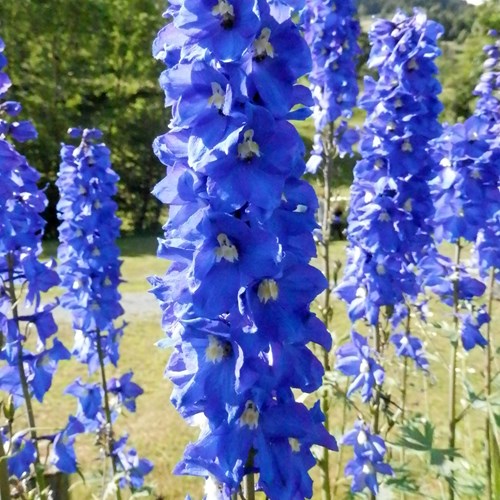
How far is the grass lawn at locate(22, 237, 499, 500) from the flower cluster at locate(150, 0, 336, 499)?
2.04m

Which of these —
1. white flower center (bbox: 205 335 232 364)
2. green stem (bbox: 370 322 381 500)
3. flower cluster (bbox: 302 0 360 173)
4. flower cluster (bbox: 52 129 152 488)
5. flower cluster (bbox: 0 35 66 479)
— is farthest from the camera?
flower cluster (bbox: 302 0 360 173)

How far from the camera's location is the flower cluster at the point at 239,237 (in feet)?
4.82

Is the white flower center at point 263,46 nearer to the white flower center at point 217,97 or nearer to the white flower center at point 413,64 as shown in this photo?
the white flower center at point 217,97

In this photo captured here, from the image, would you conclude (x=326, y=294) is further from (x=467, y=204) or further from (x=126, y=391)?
(x=126, y=391)

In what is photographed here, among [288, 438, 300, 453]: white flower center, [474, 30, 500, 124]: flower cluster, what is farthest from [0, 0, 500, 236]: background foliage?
[288, 438, 300, 453]: white flower center

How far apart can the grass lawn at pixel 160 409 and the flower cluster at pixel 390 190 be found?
338 mm

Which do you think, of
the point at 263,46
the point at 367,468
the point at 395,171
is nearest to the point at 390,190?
the point at 395,171

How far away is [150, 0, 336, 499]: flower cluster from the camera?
1.47 meters

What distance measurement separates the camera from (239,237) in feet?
4.84

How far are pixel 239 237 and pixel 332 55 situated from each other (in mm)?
3195

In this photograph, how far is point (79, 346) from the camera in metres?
4.22

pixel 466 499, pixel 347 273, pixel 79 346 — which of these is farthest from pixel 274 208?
pixel 466 499

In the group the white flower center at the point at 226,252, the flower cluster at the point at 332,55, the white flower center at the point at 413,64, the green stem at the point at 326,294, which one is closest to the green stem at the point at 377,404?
the green stem at the point at 326,294

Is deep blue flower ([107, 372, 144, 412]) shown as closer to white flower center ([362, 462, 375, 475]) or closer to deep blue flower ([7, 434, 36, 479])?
deep blue flower ([7, 434, 36, 479])
